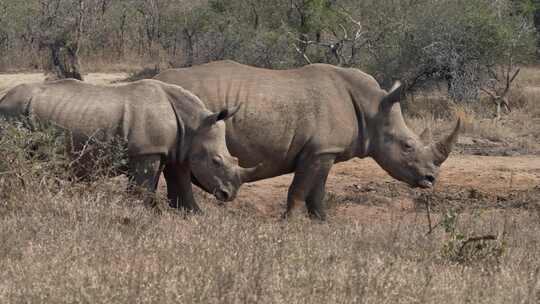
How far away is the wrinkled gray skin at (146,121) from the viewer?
8.70 meters

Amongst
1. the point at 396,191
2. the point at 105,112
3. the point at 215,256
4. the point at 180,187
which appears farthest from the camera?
the point at 396,191

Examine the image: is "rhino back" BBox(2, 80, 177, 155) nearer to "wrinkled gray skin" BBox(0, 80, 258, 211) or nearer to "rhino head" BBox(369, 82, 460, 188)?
"wrinkled gray skin" BBox(0, 80, 258, 211)

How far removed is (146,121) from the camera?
346 inches

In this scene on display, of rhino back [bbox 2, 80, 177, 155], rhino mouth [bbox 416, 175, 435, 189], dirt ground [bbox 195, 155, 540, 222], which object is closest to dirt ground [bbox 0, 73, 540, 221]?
dirt ground [bbox 195, 155, 540, 222]

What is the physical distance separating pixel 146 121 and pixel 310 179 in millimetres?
1870

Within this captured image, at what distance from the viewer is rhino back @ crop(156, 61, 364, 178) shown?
9.66m

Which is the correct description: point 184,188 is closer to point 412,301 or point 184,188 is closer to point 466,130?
point 412,301

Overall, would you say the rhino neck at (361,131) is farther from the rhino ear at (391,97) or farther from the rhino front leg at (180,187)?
the rhino front leg at (180,187)

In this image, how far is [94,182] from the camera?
8.30 m

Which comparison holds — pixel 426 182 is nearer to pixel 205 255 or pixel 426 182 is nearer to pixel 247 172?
pixel 247 172

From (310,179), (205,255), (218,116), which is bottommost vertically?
(310,179)

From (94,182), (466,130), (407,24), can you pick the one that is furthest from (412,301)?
(407,24)

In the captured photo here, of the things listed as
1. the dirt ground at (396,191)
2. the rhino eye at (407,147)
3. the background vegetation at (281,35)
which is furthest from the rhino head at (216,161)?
the background vegetation at (281,35)

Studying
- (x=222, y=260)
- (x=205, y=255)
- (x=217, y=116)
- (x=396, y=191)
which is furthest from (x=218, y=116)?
(x=396, y=191)
